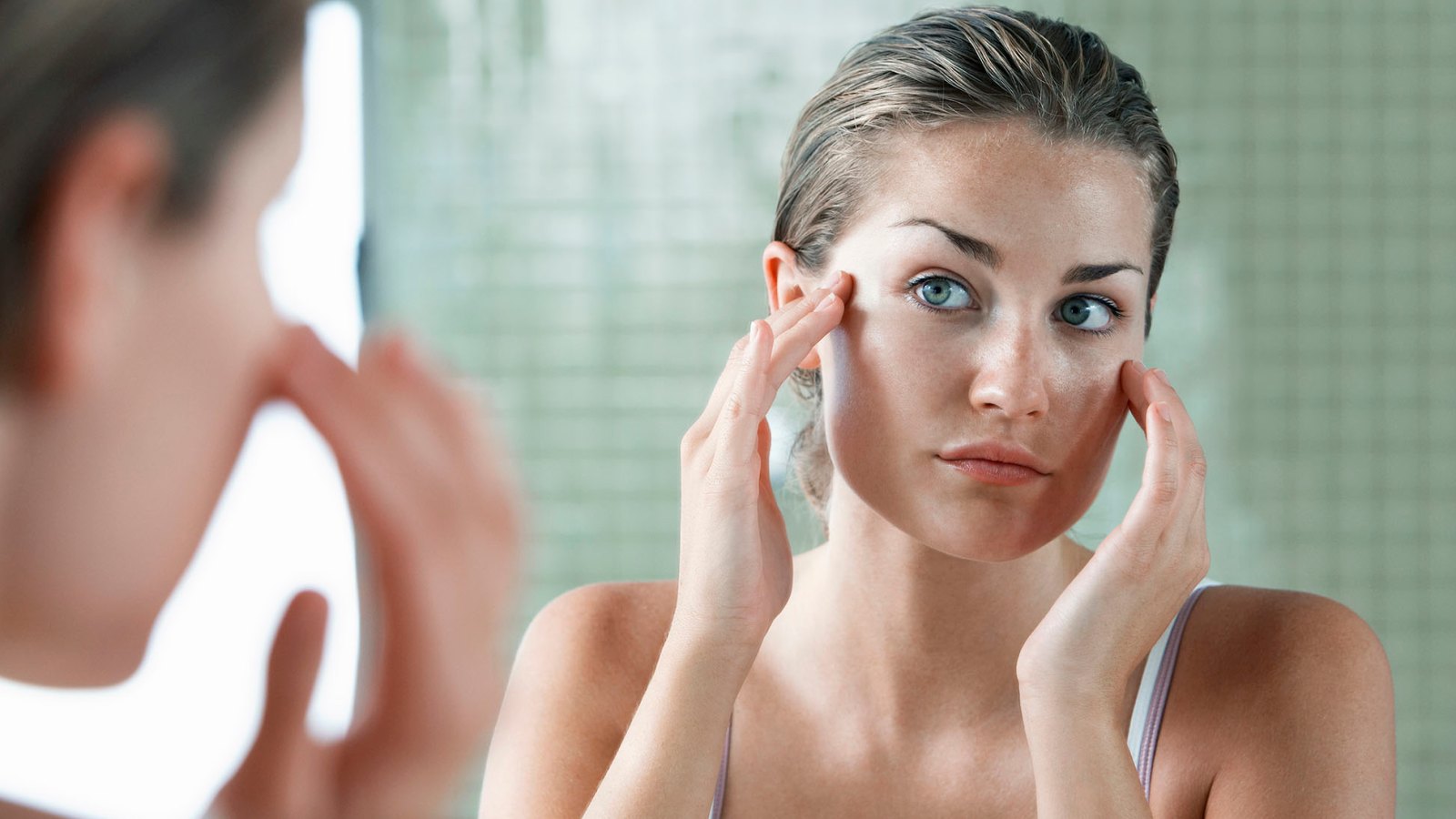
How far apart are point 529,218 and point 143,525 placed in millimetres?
1610

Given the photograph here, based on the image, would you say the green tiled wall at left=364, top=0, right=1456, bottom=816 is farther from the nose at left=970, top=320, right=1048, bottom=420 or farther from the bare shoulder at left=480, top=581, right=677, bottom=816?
the nose at left=970, top=320, right=1048, bottom=420

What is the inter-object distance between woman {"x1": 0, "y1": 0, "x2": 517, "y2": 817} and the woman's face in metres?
0.50

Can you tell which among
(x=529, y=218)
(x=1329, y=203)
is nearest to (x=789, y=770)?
(x=529, y=218)

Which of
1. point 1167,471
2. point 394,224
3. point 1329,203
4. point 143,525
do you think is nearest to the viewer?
point 143,525

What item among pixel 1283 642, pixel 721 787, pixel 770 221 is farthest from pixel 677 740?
pixel 770 221

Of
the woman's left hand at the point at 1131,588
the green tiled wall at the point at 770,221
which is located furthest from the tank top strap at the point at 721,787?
the green tiled wall at the point at 770,221

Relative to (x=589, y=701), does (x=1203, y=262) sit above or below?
above

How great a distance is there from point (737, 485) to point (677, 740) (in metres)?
0.14

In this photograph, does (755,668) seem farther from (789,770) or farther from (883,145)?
(883,145)

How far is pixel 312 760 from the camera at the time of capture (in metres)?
0.23

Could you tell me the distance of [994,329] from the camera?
0.70 m

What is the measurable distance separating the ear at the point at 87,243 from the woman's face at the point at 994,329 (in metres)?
0.54

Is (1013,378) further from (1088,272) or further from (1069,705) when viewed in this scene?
(1069,705)

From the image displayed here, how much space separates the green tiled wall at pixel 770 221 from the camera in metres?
1.69
